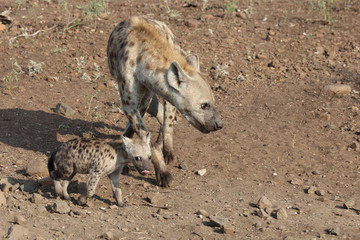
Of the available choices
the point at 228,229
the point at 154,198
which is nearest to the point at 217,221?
the point at 228,229

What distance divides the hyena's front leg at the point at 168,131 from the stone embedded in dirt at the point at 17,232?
224cm

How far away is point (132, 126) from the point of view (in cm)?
606

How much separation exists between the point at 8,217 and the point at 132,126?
1601mm

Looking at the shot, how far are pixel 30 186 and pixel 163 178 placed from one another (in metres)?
1.28

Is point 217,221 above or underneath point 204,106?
underneath

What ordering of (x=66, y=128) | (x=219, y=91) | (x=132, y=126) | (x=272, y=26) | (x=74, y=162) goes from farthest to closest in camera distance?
(x=272, y=26)
(x=219, y=91)
(x=66, y=128)
(x=132, y=126)
(x=74, y=162)

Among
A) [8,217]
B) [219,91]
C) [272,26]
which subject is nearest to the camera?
[8,217]

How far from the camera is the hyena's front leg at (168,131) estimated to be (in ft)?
21.8

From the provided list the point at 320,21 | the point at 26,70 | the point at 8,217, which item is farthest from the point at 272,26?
the point at 8,217

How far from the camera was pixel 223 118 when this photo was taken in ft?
25.3

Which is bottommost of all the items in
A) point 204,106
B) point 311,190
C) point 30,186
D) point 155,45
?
point 30,186

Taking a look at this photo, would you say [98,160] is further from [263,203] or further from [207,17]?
[207,17]

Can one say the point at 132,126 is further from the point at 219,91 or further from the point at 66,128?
the point at 219,91

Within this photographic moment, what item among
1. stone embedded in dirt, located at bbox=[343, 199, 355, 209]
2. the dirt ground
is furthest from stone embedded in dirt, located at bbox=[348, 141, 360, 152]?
stone embedded in dirt, located at bbox=[343, 199, 355, 209]
